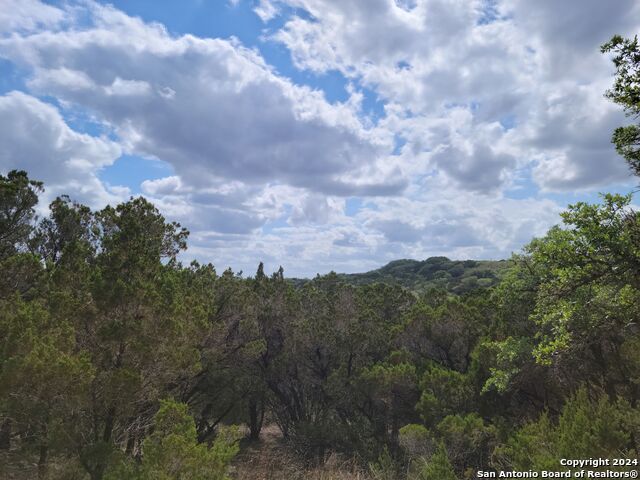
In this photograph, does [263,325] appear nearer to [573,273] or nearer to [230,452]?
[230,452]

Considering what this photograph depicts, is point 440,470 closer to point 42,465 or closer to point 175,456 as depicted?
point 175,456

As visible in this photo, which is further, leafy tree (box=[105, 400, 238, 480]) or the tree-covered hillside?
the tree-covered hillside

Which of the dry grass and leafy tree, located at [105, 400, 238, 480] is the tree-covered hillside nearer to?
the dry grass

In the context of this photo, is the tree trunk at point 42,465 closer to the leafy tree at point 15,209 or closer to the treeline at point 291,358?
the treeline at point 291,358

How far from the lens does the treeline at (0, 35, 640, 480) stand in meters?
9.55

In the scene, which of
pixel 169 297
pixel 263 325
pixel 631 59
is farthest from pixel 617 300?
pixel 263 325

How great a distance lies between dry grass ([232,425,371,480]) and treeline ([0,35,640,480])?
3.27 feet

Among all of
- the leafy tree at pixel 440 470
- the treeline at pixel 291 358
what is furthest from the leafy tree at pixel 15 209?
the leafy tree at pixel 440 470

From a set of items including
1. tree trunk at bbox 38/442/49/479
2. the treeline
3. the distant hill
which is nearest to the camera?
the treeline

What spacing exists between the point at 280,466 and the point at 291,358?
19.0 feet

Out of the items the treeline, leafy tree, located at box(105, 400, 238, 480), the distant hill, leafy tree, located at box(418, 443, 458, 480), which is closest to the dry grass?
the treeline

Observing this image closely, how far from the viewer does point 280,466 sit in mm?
20562

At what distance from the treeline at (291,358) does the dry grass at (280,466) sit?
3.27 ft

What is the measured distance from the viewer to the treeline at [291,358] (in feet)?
31.3
